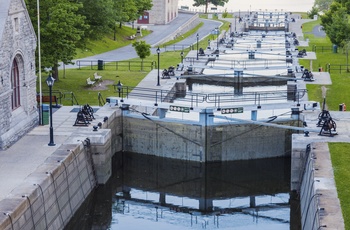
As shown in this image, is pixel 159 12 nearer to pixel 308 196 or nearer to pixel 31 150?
pixel 31 150

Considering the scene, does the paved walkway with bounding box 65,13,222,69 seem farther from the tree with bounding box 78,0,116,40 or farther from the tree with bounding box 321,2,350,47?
the tree with bounding box 321,2,350,47

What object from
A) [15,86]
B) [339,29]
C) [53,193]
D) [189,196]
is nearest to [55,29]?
[15,86]

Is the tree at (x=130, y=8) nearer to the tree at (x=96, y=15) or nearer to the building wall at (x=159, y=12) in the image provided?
the building wall at (x=159, y=12)

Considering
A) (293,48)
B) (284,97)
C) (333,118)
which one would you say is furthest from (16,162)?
(293,48)

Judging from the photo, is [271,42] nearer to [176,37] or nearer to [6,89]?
[176,37]

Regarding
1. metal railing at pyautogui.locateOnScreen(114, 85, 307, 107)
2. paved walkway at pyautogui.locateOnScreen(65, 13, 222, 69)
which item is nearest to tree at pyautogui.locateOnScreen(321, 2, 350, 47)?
paved walkway at pyautogui.locateOnScreen(65, 13, 222, 69)
